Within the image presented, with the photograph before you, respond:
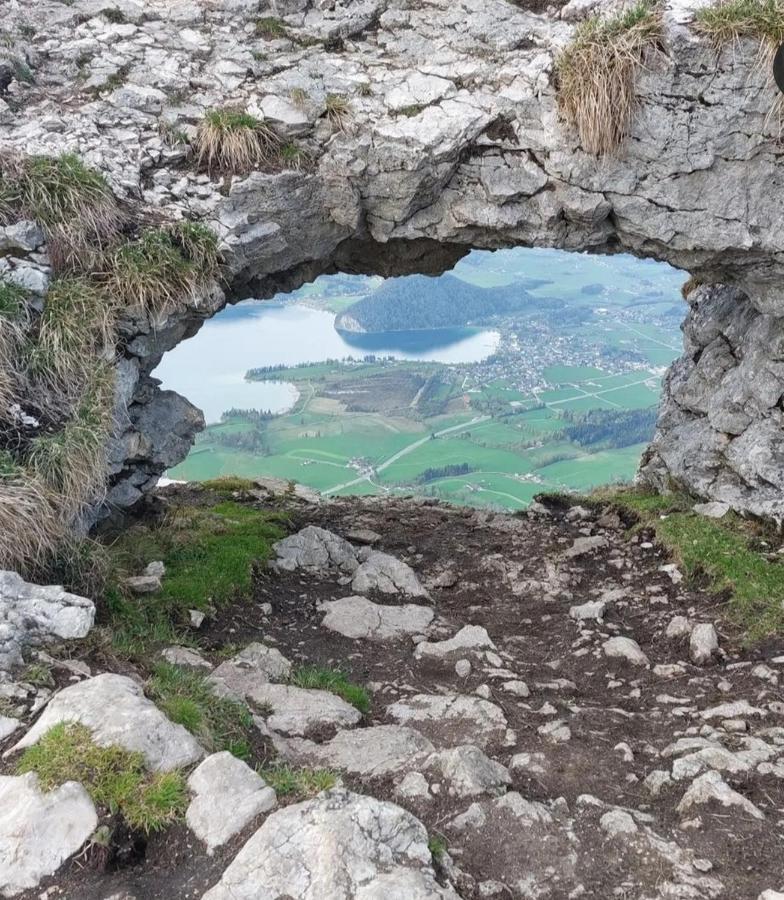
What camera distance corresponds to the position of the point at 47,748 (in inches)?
265

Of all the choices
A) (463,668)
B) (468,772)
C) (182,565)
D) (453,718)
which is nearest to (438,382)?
(182,565)

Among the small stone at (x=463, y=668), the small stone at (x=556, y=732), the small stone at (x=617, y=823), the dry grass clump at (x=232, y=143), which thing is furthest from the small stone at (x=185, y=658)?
the dry grass clump at (x=232, y=143)

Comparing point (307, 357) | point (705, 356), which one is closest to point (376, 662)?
point (705, 356)

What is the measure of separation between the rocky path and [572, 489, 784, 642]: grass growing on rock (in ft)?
Answer: 1.34

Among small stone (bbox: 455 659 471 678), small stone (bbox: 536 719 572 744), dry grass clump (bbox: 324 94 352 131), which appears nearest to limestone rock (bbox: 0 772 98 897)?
small stone (bbox: 536 719 572 744)

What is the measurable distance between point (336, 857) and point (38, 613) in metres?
5.01

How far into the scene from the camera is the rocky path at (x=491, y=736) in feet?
19.6

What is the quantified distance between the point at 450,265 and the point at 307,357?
185 feet

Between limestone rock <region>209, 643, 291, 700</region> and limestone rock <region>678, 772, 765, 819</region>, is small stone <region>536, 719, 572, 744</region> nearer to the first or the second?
limestone rock <region>678, 772, 765, 819</region>

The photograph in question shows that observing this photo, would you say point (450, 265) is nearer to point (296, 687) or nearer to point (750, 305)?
point (750, 305)

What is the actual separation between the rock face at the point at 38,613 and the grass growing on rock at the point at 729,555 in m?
9.19

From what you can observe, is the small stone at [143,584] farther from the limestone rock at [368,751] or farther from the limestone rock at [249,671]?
the limestone rock at [368,751]

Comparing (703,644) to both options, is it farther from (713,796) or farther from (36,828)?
(36,828)

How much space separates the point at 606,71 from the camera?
1309 cm
